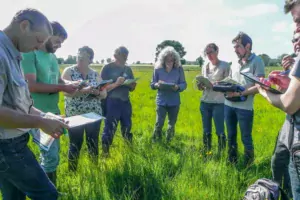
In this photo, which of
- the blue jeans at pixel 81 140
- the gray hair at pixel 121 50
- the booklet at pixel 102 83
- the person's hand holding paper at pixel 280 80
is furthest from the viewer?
the gray hair at pixel 121 50

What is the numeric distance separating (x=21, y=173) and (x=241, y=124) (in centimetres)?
308

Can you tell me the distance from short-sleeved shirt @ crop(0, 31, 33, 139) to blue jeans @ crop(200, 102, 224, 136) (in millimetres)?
3420

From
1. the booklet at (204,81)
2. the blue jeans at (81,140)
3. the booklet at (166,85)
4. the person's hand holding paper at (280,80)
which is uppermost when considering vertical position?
the person's hand holding paper at (280,80)

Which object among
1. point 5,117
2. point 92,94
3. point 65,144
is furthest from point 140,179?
point 65,144

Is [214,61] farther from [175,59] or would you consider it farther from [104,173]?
[104,173]

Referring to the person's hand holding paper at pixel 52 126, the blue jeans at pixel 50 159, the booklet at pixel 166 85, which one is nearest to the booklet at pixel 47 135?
the person's hand holding paper at pixel 52 126

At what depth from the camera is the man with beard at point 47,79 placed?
9.93 feet

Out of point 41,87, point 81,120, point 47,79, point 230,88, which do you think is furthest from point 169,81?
point 81,120

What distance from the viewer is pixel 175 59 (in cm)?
553

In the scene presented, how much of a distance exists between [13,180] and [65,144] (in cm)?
311

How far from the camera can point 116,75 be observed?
17.2 feet

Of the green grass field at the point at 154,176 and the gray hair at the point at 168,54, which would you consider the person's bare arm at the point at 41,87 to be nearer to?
the green grass field at the point at 154,176

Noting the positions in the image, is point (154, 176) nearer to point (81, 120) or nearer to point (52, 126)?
point (81, 120)

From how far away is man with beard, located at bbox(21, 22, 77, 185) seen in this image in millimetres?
3026
